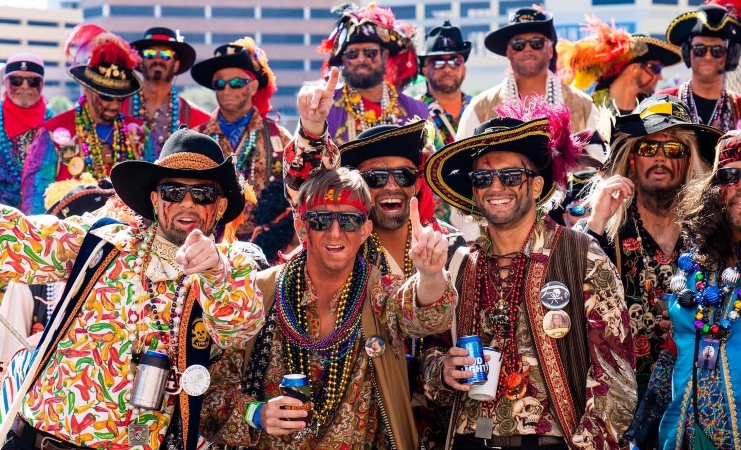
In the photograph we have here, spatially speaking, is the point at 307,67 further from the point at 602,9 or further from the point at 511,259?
the point at 511,259

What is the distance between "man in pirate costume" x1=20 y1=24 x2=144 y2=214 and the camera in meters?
9.81

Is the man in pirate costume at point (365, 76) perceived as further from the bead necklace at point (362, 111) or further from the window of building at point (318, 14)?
the window of building at point (318, 14)

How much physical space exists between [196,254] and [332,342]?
3.20 feet

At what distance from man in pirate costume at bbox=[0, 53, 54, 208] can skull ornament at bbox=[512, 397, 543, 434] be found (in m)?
6.21

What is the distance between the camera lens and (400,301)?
5391 mm

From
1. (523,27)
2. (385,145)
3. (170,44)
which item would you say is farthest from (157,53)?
(385,145)

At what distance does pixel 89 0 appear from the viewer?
107188 mm

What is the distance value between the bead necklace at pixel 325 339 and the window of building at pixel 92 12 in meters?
104

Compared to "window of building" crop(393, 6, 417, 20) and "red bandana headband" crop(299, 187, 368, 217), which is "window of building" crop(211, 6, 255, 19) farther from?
"red bandana headband" crop(299, 187, 368, 217)

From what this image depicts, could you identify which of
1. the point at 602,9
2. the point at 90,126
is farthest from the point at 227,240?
the point at 602,9

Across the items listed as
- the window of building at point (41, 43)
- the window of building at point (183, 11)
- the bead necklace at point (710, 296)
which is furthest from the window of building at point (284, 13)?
the bead necklace at point (710, 296)

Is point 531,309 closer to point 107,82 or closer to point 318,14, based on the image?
point 107,82

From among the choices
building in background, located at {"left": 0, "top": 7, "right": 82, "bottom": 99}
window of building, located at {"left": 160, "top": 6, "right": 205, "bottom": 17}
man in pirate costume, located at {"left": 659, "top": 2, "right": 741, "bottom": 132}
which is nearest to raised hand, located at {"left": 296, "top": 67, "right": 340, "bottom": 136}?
man in pirate costume, located at {"left": 659, "top": 2, "right": 741, "bottom": 132}

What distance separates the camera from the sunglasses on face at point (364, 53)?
9.40 m
